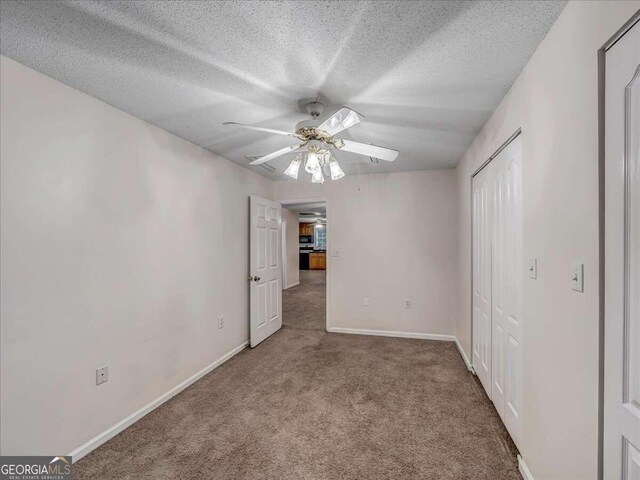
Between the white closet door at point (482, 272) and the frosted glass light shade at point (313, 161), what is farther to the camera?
the white closet door at point (482, 272)

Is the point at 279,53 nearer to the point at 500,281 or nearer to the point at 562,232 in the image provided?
the point at 562,232

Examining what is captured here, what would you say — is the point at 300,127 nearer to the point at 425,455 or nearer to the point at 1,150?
the point at 1,150

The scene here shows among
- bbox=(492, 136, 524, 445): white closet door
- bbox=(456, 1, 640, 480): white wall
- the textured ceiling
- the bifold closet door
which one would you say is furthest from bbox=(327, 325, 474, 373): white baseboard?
the textured ceiling

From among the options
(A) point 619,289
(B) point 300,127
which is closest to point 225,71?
(B) point 300,127

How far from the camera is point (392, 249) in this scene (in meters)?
4.07

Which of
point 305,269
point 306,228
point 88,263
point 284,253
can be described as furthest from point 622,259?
point 306,228

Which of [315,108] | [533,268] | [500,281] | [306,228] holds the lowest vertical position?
[500,281]

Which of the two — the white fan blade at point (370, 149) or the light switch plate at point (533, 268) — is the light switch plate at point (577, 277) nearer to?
the light switch plate at point (533, 268)

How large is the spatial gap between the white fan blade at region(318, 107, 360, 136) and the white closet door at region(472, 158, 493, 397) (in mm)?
1370

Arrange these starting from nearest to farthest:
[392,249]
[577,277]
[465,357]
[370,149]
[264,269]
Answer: [577,277], [370,149], [465,357], [264,269], [392,249]

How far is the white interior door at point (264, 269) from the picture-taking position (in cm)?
369

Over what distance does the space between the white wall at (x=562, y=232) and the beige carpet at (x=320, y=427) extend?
0.56 metres

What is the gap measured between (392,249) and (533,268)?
2533mm

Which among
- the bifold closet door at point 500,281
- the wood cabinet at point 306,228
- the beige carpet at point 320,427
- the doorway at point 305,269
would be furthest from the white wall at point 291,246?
the bifold closet door at point 500,281
